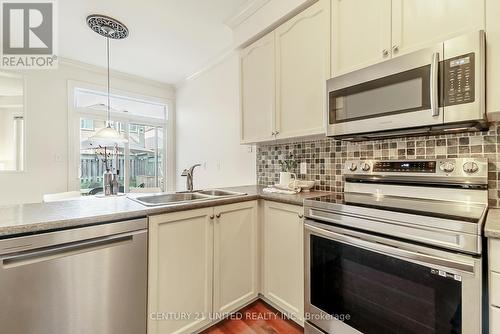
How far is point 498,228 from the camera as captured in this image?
836 millimetres

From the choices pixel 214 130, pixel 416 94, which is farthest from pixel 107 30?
pixel 416 94

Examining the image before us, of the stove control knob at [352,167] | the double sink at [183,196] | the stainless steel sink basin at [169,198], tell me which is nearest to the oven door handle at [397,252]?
the stove control knob at [352,167]

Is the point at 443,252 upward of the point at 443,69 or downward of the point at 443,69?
downward

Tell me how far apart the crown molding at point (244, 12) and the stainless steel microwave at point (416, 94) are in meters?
1.05

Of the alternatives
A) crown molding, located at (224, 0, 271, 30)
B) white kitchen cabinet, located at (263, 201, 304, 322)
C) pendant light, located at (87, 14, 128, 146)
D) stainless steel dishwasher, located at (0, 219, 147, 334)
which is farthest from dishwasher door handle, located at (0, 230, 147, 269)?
crown molding, located at (224, 0, 271, 30)

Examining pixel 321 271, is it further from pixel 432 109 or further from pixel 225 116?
pixel 225 116

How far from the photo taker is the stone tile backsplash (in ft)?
3.94

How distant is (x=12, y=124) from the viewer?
9.98 feet

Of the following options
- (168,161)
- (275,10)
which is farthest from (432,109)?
(168,161)

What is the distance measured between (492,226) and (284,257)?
1.10 metres

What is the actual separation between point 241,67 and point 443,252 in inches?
81.7

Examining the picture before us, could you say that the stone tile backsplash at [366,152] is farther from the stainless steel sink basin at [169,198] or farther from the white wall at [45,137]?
the white wall at [45,137]

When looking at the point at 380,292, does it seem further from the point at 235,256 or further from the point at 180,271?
the point at 180,271

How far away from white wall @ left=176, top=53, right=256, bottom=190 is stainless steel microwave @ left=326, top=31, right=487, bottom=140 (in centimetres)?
132
